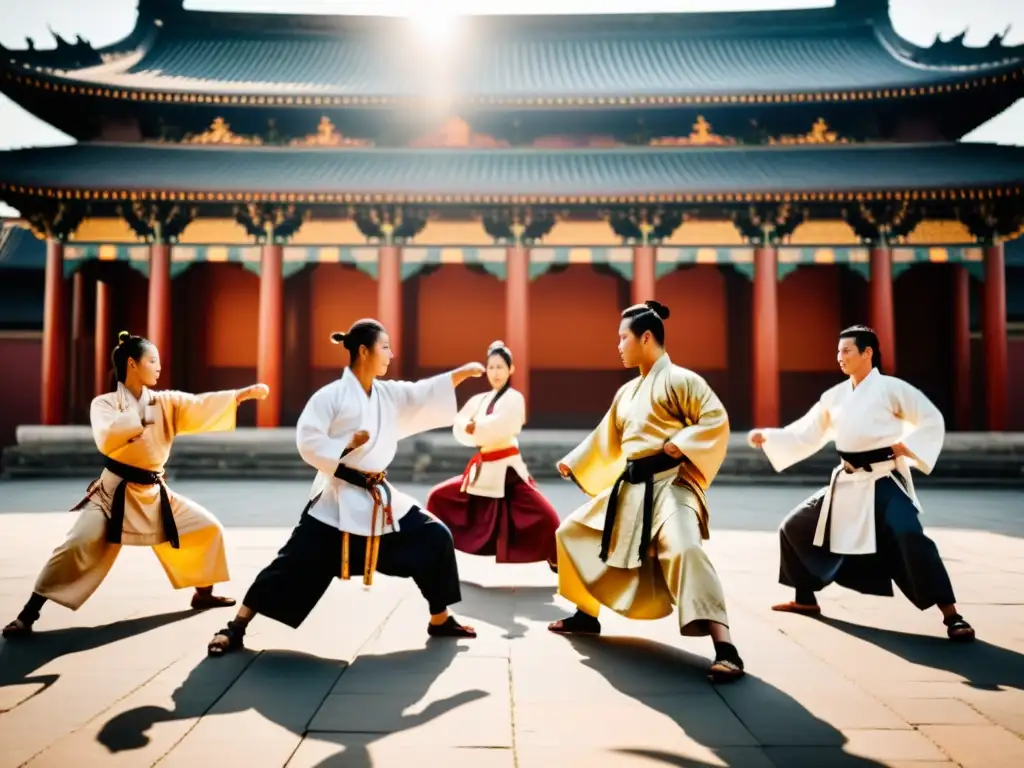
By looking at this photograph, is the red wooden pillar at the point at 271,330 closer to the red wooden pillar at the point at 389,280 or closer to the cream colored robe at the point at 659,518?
the red wooden pillar at the point at 389,280

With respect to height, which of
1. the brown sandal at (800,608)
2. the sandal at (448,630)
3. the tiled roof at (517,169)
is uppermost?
the tiled roof at (517,169)

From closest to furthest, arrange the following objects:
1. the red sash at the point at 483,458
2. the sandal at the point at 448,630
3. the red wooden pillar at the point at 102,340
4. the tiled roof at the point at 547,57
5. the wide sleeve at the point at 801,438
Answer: the sandal at the point at 448,630, the wide sleeve at the point at 801,438, the red sash at the point at 483,458, the tiled roof at the point at 547,57, the red wooden pillar at the point at 102,340

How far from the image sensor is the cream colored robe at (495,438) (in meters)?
4.61

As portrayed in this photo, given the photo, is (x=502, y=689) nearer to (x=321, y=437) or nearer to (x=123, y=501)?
(x=321, y=437)

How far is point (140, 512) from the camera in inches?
139

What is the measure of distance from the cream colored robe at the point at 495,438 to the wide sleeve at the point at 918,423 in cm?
224

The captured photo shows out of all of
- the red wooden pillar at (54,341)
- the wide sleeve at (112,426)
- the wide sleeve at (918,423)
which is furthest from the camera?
the red wooden pillar at (54,341)

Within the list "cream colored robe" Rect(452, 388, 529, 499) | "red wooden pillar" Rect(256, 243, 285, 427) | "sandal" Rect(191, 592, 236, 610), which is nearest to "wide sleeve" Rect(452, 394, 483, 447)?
"cream colored robe" Rect(452, 388, 529, 499)

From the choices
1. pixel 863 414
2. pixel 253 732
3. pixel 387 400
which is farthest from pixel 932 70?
pixel 253 732

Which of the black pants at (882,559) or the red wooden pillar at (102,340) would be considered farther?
the red wooden pillar at (102,340)

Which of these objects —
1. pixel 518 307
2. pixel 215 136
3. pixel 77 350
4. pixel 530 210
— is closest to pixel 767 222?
pixel 530 210

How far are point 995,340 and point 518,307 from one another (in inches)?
329

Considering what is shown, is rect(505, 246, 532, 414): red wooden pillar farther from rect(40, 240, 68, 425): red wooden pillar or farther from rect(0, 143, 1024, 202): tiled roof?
rect(40, 240, 68, 425): red wooden pillar

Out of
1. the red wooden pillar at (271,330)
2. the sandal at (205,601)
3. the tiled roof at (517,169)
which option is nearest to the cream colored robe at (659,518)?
the sandal at (205,601)
